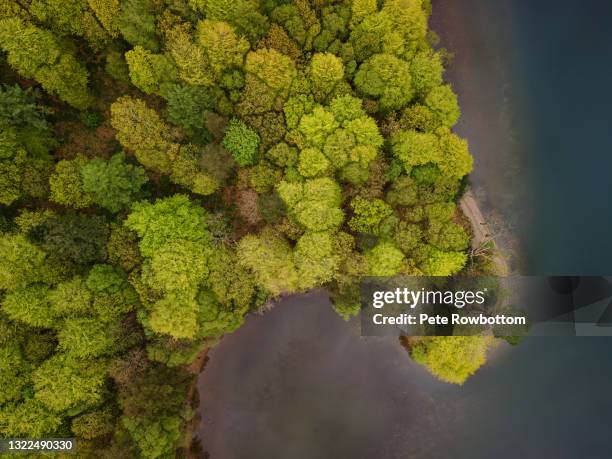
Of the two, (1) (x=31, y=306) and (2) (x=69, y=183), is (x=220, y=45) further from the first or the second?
(1) (x=31, y=306)

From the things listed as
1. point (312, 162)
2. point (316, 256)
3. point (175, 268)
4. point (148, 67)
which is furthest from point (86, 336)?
point (312, 162)

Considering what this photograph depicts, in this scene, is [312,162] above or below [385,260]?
above

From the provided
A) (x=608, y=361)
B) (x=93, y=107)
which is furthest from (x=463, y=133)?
(x=93, y=107)

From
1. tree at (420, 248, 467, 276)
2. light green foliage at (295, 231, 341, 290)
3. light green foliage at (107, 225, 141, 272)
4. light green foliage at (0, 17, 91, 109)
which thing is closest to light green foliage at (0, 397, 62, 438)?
light green foliage at (107, 225, 141, 272)

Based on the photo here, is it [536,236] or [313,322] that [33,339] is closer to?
[313,322]

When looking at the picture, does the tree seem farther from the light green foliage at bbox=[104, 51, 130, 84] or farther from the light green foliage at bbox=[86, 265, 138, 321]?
the light green foliage at bbox=[104, 51, 130, 84]
